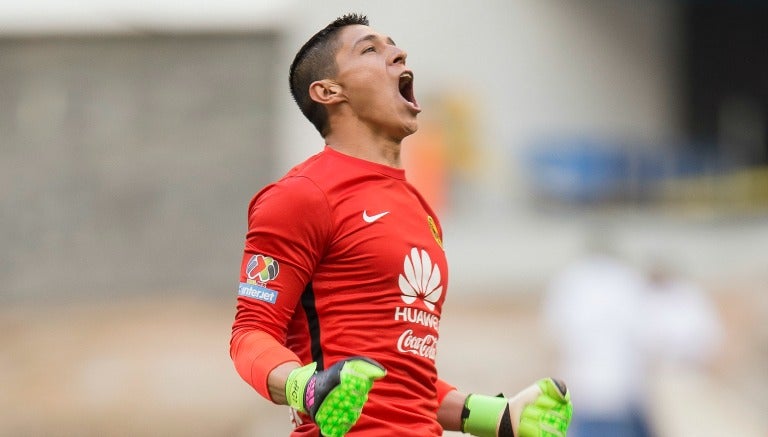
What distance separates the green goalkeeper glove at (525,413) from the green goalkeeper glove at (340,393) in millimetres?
944

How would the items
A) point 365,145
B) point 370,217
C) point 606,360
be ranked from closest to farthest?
1. point 370,217
2. point 365,145
3. point 606,360

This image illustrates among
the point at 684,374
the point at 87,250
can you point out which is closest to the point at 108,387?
the point at 684,374

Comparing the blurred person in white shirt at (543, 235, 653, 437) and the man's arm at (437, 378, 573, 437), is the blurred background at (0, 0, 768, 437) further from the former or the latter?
the man's arm at (437, 378, 573, 437)

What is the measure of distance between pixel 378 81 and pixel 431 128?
56.6ft

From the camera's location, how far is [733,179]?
22.3 meters

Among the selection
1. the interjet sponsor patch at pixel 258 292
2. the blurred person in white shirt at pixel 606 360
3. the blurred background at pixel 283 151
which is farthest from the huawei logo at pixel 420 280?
the blurred background at pixel 283 151

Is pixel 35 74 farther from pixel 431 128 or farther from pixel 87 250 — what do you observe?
pixel 431 128

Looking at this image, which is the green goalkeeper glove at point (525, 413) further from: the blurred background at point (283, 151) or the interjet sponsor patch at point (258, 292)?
the blurred background at point (283, 151)

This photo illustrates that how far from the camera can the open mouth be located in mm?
3969

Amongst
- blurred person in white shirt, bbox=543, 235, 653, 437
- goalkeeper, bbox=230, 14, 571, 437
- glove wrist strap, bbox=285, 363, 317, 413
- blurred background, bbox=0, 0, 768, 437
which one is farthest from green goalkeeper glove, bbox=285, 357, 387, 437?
blurred background, bbox=0, 0, 768, 437

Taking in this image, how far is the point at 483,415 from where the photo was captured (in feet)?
13.4

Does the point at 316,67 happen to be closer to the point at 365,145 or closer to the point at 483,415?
the point at 365,145

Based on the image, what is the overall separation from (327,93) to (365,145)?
0.20m

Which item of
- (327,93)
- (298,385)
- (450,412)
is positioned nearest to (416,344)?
(450,412)
